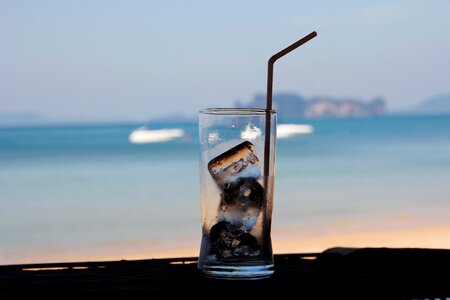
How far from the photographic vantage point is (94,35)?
26.1 m

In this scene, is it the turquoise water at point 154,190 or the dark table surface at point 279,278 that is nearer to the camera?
the dark table surface at point 279,278

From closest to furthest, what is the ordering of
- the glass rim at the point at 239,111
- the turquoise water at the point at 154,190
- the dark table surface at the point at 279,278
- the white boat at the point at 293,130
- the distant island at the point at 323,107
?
the dark table surface at the point at 279,278
the glass rim at the point at 239,111
the turquoise water at the point at 154,190
the white boat at the point at 293,130
the distant island at the point at 323,107

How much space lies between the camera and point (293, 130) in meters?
29.1

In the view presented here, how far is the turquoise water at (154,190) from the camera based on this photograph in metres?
7.44

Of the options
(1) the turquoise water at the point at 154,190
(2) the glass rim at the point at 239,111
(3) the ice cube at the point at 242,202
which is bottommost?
(3) the ice cube at the point at 242,202

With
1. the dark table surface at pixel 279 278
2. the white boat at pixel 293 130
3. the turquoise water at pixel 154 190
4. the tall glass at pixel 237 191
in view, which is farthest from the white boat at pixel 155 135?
the tall glass at pixel 237 191

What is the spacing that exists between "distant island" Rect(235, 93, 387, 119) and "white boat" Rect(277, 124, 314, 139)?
60 centimetres

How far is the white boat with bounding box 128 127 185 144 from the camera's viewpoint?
2534 cm

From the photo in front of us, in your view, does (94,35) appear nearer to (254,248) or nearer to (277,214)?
(277,214)

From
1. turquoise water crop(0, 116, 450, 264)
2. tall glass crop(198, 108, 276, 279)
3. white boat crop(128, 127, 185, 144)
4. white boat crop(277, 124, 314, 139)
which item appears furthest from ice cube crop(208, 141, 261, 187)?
white boat crop(277, 124, 314, 139)

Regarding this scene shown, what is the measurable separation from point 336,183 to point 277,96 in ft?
63.8

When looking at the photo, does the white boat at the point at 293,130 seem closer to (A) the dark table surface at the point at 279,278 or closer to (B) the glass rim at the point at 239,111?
(A) the dark table surface at the point at 279,278

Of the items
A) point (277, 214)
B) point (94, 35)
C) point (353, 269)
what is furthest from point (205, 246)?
point (94, 35)

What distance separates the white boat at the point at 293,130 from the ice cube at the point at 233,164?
2622 cm
